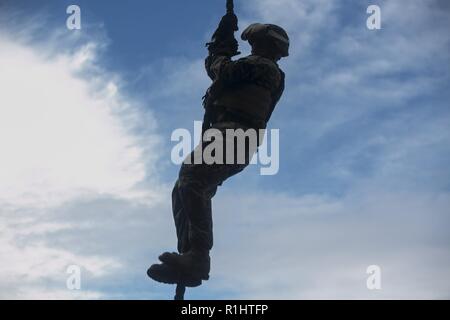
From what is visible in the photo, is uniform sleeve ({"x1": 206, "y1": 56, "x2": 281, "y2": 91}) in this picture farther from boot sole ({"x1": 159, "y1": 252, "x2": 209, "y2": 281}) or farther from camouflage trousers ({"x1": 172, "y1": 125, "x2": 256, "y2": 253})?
boot sole ({"x1": 159, "y1": 252, "x2": 209, "y2": 281})

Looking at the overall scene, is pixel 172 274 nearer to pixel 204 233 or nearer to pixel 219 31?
pixel 204 233

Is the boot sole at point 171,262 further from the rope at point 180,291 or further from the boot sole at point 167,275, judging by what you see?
the rope at point 180,291

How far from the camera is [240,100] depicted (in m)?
8.60

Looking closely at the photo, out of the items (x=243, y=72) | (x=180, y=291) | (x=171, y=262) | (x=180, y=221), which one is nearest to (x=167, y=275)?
(x=171, y=262)

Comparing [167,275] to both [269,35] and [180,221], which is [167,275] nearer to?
[180,221]

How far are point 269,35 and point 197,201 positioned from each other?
2510 mm

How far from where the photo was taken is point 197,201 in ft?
26.7

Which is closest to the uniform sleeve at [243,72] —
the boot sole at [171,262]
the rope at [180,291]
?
the boot sole at [171,262]

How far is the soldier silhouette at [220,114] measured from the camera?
784 cm

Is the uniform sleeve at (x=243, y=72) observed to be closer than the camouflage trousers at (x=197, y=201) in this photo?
No
